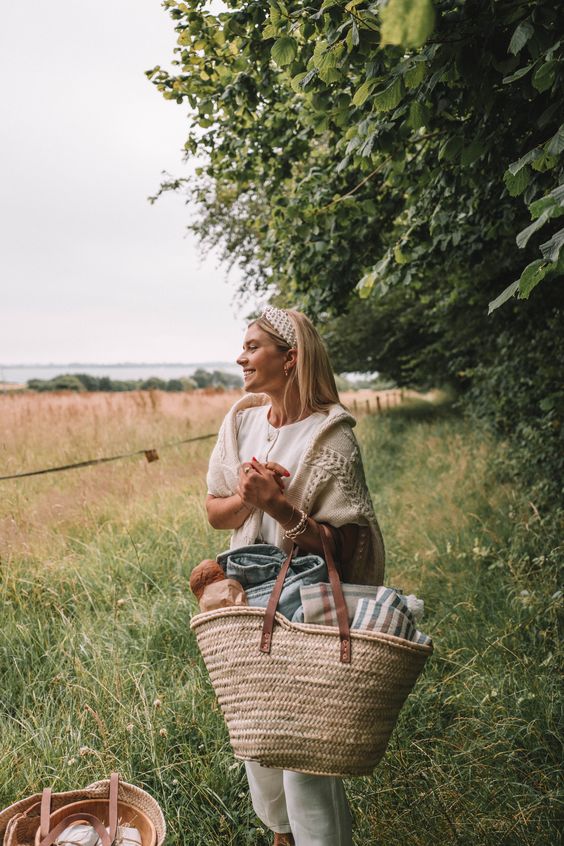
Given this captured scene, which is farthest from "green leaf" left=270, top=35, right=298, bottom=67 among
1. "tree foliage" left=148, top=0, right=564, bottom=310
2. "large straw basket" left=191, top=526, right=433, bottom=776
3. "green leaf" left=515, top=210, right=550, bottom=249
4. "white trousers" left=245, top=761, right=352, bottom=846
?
"white trousers" left=245, top=761, right=352, bottom=846

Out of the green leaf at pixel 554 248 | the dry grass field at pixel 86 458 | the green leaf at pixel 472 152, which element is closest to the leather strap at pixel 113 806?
the green leaf at pixel 554 248

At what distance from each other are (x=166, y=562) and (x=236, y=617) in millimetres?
2943

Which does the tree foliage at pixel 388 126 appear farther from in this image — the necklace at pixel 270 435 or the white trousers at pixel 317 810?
the white trousers at pixel 317 810

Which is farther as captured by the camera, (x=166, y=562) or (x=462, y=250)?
(x=166, y=562)

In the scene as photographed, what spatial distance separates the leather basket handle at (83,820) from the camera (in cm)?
169

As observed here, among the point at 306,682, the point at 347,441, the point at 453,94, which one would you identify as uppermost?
the point at 453,94

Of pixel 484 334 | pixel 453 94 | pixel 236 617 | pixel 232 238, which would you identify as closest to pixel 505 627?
pixel 236 617

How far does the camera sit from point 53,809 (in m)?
1.90

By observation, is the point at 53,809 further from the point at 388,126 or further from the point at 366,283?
the point at 366,283

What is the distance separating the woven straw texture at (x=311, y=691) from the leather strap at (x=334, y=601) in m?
0.02

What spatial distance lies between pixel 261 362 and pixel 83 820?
1.50 metres

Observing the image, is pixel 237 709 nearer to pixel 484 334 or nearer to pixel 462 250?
pixel 462 250

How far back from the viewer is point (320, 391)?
6.89ft

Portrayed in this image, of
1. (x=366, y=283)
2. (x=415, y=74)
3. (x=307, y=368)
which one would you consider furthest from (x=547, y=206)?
(x=366, y=283)
